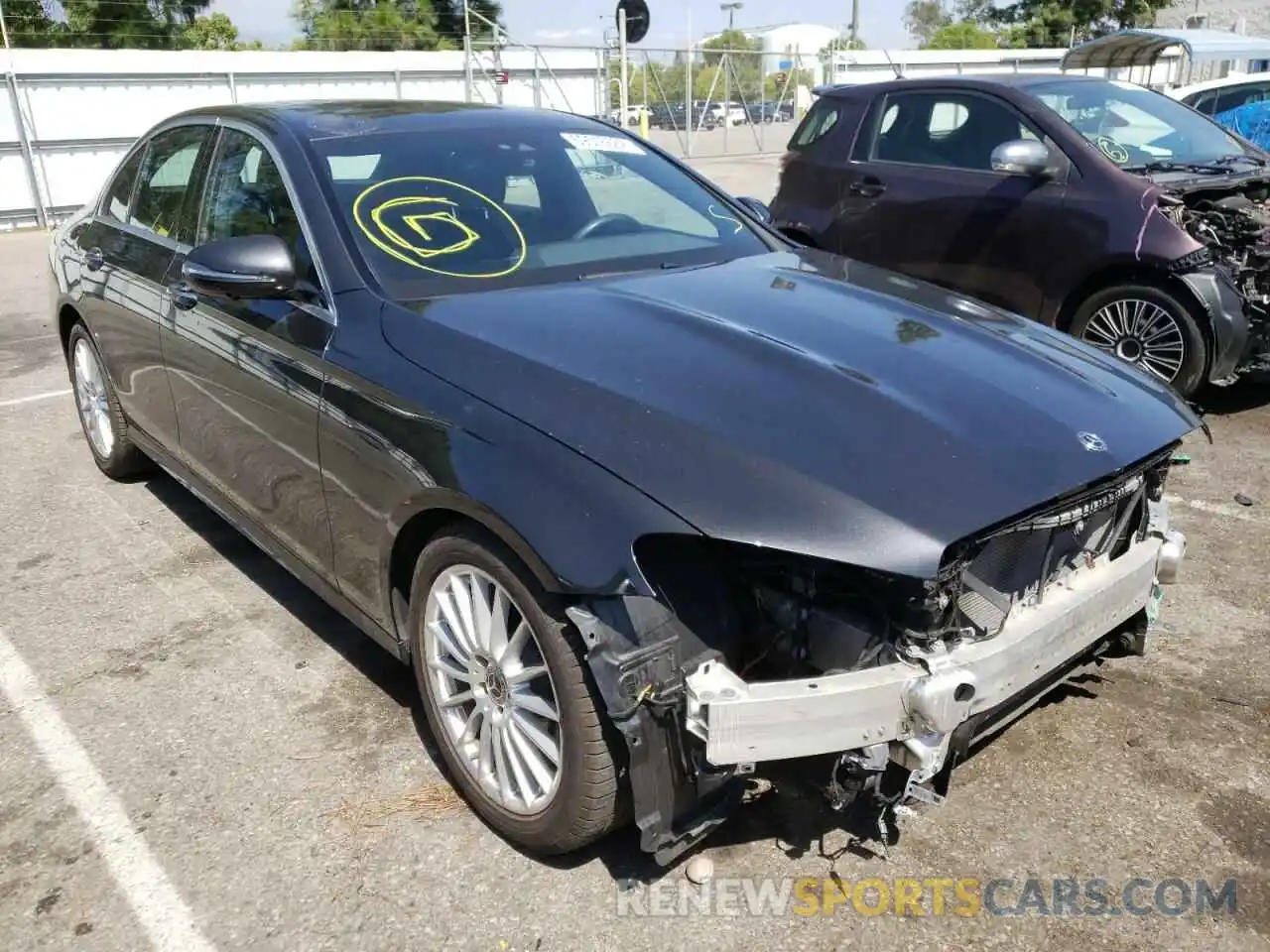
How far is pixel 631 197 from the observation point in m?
3.71

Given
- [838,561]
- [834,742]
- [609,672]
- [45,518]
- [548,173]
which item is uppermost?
[548,173]

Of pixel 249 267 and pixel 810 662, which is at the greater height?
pixel 249 267

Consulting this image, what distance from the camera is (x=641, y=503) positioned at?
7.03 ft

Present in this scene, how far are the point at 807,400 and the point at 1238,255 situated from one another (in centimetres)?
420

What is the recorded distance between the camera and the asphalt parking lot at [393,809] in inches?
93.7

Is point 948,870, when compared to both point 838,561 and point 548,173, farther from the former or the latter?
point 548,173

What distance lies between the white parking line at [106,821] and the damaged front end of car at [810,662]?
3.59 ft

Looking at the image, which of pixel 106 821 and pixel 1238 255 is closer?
pixel 106 821

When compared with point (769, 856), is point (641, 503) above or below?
above

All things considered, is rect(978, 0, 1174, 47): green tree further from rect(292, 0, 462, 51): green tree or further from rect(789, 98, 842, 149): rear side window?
rect(789, 98, 842, 149): rear side window

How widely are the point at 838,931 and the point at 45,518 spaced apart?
13.1ft

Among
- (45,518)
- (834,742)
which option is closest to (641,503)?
(834,742)

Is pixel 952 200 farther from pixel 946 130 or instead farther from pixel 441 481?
pixel 441 481

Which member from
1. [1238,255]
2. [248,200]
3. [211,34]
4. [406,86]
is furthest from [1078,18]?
[248,200]
